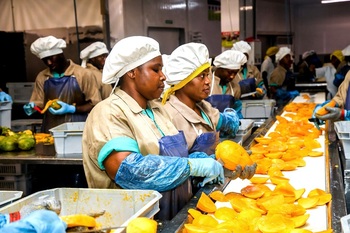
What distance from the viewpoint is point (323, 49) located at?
14.8 metres

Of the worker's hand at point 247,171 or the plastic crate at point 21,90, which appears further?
the plastic crate at point 21,90

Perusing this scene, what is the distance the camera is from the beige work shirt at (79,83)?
4.78 metres

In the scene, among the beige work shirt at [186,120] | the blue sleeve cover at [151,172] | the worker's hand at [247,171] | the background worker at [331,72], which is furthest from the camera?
the background worker at [331,72]

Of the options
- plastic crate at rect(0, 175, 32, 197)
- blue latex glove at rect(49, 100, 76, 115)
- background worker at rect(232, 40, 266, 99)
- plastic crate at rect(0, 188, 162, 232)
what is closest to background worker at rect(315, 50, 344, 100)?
background worker at rect(232, 40, 266, 99)

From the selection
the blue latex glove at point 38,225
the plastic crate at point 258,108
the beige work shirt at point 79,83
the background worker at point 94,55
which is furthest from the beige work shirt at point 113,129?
the background worker at point 94,55

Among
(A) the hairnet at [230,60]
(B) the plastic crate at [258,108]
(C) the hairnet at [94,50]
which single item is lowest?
(B) the plastic crate at [258,108]

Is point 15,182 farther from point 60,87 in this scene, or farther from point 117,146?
point 117,146

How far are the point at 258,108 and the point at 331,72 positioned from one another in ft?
17.3

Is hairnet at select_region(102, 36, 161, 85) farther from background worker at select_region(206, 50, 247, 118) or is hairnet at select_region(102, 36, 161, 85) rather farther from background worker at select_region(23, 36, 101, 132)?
background worker at select_region(206, 50, 247, 118)

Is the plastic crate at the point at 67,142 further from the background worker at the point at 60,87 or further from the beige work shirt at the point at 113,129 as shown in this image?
the beige work shirt at the point at 113,129

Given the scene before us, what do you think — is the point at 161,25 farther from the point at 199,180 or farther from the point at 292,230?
the point at 292,230

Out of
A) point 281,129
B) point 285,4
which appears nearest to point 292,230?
point 281,129

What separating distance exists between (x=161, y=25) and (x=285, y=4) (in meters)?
7.30

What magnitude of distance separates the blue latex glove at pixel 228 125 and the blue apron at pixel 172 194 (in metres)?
1.20
